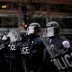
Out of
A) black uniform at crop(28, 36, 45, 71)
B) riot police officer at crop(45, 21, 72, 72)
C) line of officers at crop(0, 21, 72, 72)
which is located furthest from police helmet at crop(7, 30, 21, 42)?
riot police officer at crop(45, 21, 72, 72)

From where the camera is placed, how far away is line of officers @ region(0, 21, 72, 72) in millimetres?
8797

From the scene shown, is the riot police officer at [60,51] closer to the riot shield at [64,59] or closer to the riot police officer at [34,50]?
the riot shield at [64,59]

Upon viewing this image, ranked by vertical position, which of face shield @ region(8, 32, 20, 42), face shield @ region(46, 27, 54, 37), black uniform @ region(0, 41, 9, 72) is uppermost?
face shield @ region(46, 27, 54, 37)

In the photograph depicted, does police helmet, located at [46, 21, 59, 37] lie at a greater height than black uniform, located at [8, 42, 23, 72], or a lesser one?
greater

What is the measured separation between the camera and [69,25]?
30.0m

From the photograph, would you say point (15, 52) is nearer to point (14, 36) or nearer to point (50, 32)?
point (14, 36)

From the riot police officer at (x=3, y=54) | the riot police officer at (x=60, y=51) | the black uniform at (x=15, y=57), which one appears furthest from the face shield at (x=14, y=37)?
the riot police officer at (x=60, y=51)

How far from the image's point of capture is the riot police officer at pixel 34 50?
10680mm

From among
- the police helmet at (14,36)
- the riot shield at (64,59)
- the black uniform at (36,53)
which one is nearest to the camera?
the riot shield at (64,59)

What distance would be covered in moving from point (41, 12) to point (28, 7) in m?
1.56

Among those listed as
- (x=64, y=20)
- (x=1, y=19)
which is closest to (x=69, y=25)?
(x=64, y=20)

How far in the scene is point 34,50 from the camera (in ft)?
35.1

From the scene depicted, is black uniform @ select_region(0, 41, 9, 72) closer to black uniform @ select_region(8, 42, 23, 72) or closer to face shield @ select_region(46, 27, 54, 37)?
black uniform @ select_region(8, 42, 23, 72)

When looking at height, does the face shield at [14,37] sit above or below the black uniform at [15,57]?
above
